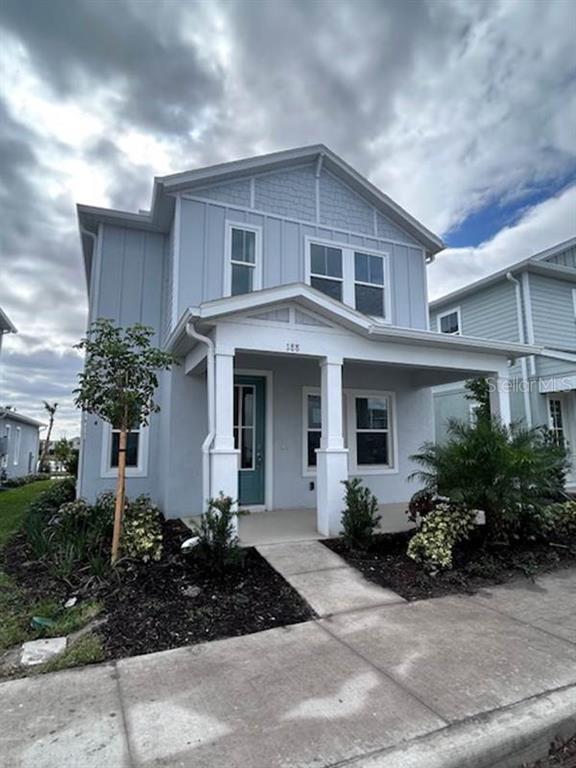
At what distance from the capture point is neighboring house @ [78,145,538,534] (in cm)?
696

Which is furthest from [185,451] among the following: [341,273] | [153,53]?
[153,53]

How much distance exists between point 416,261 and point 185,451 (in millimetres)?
6757

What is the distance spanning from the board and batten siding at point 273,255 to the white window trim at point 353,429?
5.74ft

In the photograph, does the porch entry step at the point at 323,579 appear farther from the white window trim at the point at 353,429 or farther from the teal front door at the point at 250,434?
the white window trim at the point at 353,429

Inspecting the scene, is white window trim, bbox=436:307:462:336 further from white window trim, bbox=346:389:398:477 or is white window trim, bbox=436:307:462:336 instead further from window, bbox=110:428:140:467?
window, bbox=110:428:140:467

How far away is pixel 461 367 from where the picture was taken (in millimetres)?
8227

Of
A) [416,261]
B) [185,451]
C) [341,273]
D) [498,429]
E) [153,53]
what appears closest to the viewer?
[498,429]

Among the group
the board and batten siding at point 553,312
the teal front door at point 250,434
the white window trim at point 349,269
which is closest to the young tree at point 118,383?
the teal front door at point 250,434

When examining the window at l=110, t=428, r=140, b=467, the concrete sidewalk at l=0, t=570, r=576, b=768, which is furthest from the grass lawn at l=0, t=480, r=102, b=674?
the window at l=110, t=428, r=140, b=467

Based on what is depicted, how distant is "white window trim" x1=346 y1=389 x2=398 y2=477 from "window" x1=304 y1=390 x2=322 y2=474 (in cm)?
83

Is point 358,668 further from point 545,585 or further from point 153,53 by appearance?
point 153,53

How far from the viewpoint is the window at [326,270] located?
30.7 ft

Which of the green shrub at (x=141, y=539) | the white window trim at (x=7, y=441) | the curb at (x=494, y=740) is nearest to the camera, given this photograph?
→ the curb at (x=494, y=740)

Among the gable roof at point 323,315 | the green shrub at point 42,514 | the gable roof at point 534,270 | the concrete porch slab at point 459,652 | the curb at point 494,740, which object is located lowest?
the curb at point 494,740
